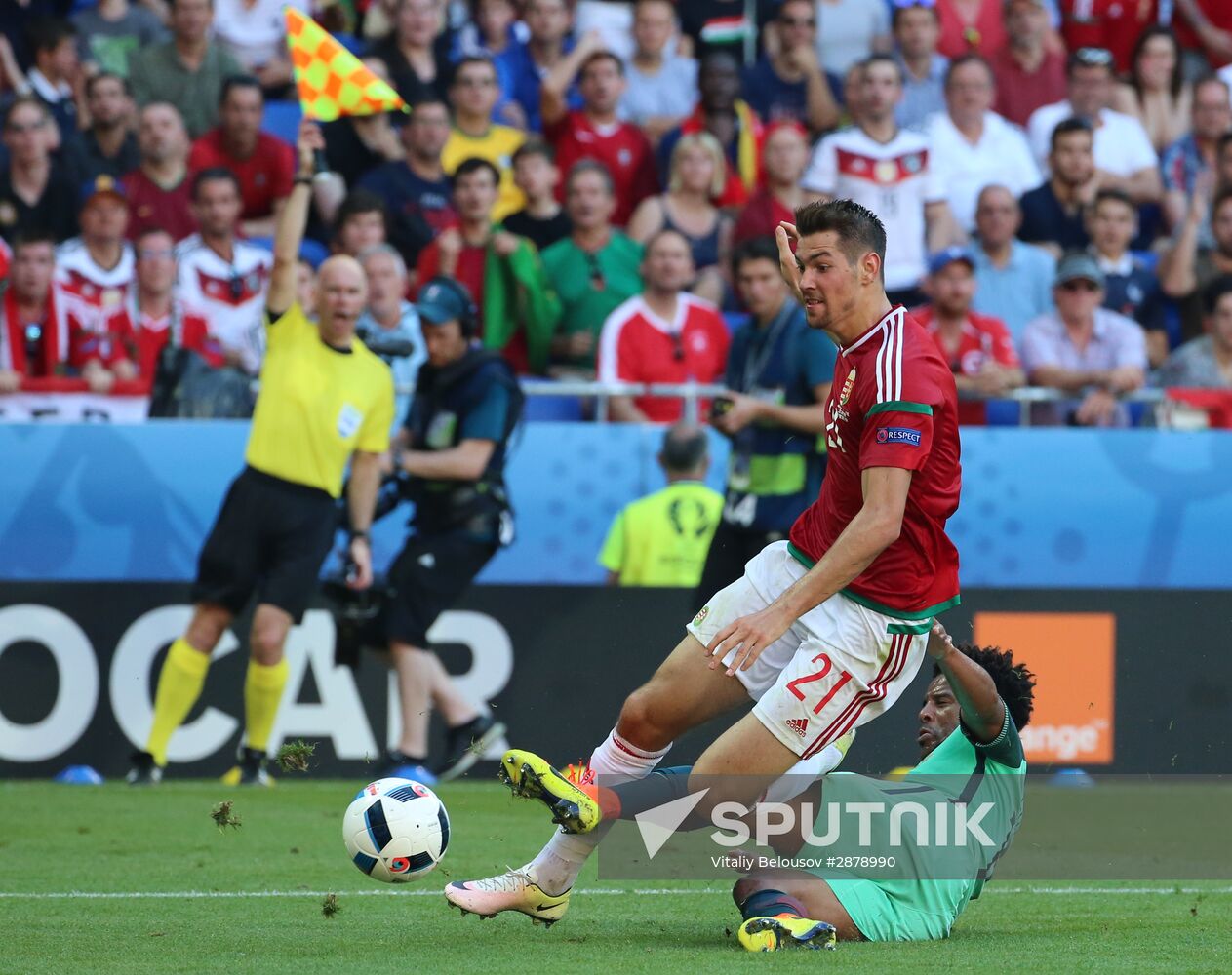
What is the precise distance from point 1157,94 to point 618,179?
450 cm

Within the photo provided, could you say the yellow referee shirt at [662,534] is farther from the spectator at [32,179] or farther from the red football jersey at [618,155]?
the spectator at [32,179]

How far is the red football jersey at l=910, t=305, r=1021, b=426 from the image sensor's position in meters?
12.1

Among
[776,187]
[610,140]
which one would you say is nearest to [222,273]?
[610,140]

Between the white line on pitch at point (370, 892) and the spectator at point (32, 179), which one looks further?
the spectator at point (32, 179)

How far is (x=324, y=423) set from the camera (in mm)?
10305

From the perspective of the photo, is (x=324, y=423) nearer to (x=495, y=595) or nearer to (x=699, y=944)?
(x=495, y=595)

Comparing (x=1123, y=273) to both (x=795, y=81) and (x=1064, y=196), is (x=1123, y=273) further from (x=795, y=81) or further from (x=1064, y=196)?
(x=795, y=81)

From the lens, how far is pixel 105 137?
1331 cm

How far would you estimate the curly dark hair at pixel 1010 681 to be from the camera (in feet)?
20.3

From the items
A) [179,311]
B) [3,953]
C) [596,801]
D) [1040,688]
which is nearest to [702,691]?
[596,801]

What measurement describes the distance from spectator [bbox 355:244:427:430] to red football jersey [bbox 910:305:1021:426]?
308 centimetres

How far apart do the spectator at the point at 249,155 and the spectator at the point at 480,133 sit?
1144mm

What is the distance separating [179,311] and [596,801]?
7.04 meters

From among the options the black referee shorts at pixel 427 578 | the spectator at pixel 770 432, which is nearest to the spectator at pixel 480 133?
the black referee shorts at pixel 427 578
